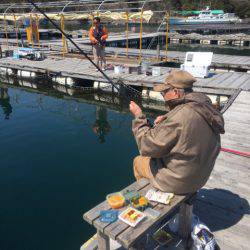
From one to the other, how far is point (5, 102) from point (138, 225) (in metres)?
14.0

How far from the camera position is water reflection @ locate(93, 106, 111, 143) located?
1189 cm

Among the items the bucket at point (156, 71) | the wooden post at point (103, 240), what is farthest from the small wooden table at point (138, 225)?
the bucket at point (156, 71)

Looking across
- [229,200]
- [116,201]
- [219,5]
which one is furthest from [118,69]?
[219,5]

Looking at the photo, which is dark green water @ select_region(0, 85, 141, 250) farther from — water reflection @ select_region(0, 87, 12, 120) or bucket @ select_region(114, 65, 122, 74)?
bucket @ select_region(114, 65, 122, 74)

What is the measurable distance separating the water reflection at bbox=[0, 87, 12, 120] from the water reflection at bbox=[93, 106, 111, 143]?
375cm

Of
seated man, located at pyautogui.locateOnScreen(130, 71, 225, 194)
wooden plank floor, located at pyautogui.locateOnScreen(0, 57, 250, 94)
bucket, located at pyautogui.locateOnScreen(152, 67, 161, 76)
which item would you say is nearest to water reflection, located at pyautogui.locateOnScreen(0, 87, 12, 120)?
wooden plank floor, located at pyautogui.locateOnScreen(0, 57, 250, 94)

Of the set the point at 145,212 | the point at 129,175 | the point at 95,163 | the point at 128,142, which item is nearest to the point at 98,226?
the point at 145,212

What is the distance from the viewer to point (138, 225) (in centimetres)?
322

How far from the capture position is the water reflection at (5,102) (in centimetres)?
1424

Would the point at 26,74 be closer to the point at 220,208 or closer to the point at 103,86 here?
the point at 103,86

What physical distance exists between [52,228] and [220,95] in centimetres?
831

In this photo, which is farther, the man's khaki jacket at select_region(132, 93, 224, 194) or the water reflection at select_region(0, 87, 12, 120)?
the water reflection at select_region(0, 87, 12, 120)

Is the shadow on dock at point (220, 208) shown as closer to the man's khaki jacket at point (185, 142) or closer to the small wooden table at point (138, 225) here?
the small wooden table at point (138, 225)

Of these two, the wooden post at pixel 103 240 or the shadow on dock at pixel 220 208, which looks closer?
the wooden post at pixel 103 240
